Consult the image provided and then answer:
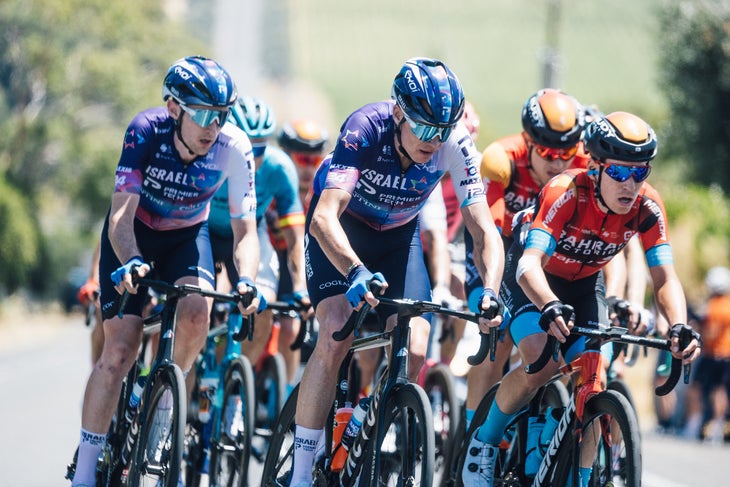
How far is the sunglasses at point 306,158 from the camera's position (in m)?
9.91

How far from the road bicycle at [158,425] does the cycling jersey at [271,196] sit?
73.8 inches

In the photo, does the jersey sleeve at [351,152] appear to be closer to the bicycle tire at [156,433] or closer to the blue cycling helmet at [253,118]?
the bicycle tire at [156,433]

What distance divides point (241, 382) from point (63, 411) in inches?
364

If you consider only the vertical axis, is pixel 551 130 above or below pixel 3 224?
below

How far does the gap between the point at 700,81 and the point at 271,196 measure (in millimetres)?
23152

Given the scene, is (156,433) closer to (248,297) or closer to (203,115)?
(248,297)

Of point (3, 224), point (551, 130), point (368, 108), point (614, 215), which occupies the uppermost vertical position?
point (3, 224)

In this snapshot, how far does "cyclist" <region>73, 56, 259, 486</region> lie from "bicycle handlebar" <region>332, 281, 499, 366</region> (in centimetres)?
75

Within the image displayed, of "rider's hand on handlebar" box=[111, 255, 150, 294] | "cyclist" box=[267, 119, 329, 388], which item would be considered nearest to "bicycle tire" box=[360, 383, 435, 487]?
"rider's hand on handlebar" box=[111, 255, 150, 294]

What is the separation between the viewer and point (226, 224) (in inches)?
335

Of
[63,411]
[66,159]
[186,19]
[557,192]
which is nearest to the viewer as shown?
[557,192]

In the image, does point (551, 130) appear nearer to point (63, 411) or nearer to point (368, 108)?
point (368, 108)

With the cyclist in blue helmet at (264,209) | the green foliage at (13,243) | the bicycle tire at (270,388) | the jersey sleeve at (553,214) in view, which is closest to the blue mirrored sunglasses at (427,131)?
the jersey sleeve at (553,214)

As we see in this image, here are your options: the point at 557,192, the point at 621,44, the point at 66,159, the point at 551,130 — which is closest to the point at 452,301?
the point at 551,130
